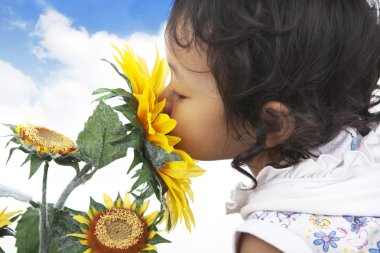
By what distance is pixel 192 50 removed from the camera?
2.88ft

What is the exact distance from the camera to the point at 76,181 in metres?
0.83

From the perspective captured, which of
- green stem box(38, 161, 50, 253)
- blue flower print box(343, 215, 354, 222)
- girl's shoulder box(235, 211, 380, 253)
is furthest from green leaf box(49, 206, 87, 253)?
blue flower print box(343, 215, 354, 222)

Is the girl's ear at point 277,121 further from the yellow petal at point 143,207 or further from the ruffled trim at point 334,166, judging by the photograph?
the yellow petal at point 143,207

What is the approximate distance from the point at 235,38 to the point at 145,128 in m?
0.17

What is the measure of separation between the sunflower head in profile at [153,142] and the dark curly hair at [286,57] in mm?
84

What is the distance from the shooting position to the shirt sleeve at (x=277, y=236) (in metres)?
0.78

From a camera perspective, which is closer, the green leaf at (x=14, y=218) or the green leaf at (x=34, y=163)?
the green leaf at (x=34, y=163)

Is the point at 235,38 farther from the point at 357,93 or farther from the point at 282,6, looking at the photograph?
the point at 357,93

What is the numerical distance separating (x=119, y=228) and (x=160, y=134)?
5.4 inches

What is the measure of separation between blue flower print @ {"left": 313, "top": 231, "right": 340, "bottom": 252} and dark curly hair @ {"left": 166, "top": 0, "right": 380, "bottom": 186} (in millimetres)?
123

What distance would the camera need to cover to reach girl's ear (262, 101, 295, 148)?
2.83ft

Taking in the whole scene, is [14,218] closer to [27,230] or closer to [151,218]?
[27,230]

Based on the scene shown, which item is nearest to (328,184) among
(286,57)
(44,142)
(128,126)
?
(286,57)

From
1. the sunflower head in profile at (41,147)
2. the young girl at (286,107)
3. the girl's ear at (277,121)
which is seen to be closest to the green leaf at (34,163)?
the sunflower head in profile at (41,147)
